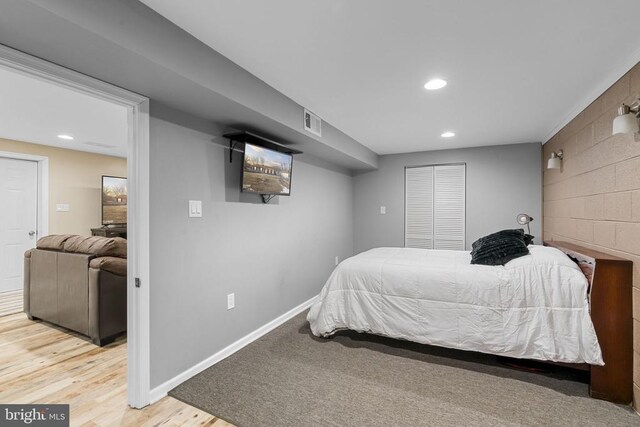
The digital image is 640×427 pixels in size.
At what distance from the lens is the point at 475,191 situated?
460cm

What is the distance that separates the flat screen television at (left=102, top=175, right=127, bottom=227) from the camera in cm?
532

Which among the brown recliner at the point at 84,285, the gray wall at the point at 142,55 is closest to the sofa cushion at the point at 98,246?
the brown recliner at the point at 84,285

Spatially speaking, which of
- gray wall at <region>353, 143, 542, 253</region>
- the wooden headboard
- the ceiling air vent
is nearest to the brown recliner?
the ceiling air vent

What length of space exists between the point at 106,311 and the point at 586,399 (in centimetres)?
392

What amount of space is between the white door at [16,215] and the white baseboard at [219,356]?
425cm

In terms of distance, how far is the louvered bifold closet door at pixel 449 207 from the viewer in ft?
15.4

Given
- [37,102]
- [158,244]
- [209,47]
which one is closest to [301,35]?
[209,47]

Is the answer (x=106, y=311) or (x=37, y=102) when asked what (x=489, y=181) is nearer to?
(x=106, y=311)

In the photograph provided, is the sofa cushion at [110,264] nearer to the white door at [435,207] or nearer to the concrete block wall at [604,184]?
the white door at [435,207]

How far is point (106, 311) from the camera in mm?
2850

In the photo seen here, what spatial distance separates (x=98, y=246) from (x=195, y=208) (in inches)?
57.0

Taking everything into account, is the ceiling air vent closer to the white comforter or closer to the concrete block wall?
the white comforter

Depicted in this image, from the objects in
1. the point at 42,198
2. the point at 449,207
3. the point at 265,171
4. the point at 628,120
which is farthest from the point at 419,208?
the point at 42,198

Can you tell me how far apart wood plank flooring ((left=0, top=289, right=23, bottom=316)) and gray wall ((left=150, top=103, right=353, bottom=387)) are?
320 cm
